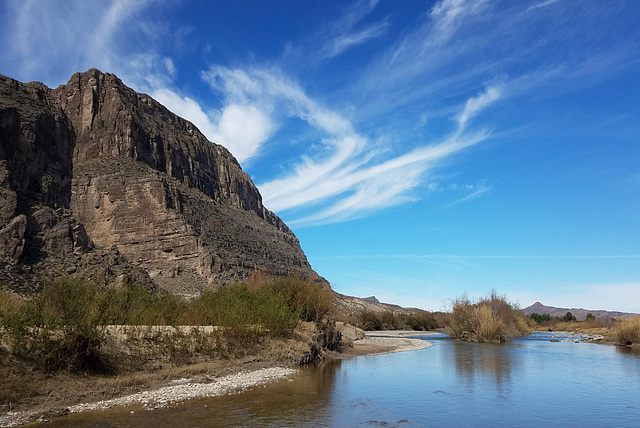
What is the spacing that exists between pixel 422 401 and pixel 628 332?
32.7m

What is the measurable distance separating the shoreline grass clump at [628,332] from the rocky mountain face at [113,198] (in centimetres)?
2588

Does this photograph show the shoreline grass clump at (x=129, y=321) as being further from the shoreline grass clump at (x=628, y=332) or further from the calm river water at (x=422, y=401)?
the shoreline grass clump at (x=628, y=332)

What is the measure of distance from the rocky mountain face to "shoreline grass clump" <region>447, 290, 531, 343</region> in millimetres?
19609

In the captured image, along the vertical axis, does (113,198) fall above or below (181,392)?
above

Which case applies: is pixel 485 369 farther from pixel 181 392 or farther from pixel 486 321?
pixel 486 321

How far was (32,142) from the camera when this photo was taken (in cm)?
5275

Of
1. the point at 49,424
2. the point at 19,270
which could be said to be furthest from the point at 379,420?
the point at 19,270

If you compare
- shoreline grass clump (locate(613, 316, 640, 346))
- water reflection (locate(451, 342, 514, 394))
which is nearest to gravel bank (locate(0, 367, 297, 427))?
water reflection (locate(451, 342, 514, 394))

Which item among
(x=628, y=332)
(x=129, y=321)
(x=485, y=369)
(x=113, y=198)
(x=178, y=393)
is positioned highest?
(x=113, y=198)

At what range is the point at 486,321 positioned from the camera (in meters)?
47.1

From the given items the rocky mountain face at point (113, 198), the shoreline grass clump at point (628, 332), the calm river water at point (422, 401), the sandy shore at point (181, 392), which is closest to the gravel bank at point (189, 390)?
the sandy shore at point (181, 392)

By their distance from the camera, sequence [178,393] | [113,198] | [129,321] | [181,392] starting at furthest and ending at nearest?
[113,198] → [129,321] → [181,392] → [178,393]

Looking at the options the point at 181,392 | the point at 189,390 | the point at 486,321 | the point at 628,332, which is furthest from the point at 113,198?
the point at 628,332

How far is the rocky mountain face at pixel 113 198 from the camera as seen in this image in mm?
40844
